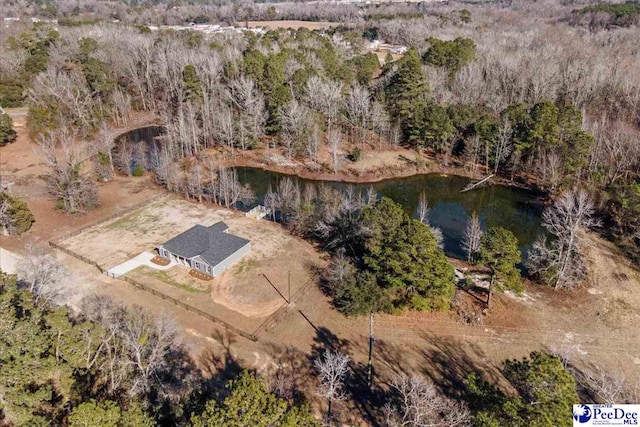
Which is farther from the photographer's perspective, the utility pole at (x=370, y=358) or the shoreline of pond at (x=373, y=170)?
the shoreline of pond at (x=373, y=170)

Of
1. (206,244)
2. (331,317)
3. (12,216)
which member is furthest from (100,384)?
(12,216)

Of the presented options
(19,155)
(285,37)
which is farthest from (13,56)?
(285,37)

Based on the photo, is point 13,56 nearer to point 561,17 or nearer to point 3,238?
point 3,238

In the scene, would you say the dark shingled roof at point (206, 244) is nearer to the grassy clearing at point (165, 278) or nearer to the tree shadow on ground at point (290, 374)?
the grassy clearing at point (165, 278)

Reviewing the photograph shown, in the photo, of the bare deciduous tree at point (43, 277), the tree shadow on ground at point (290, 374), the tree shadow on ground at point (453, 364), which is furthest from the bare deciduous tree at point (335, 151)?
the bare deciduous tree at point (43, 277)

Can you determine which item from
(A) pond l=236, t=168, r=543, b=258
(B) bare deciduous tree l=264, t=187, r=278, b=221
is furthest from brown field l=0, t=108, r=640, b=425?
(A) pond l=236, t=168, r=543, b=258

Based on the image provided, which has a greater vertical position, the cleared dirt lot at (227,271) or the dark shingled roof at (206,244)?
the dark shingled roof at (206,244)
